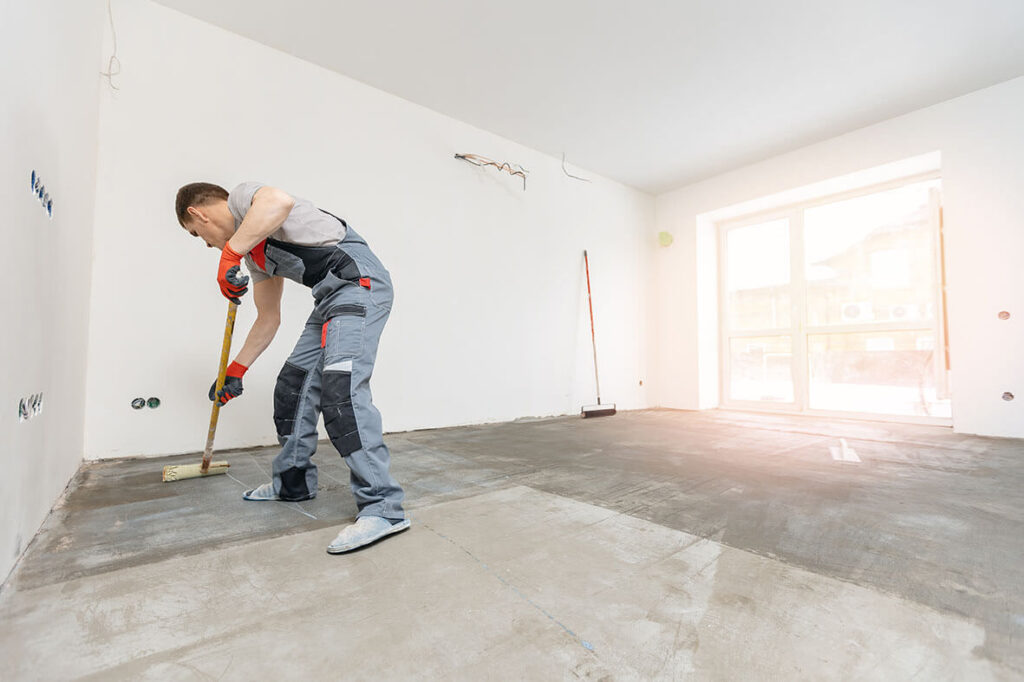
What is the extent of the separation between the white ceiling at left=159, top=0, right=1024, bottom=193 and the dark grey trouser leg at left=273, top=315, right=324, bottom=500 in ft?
7.79

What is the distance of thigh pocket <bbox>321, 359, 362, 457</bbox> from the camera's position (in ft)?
4.38

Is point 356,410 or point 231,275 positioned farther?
point 231,275

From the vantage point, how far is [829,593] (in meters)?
0.99

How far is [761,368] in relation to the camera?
5203mm

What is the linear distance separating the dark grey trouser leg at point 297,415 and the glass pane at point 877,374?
16.6ft

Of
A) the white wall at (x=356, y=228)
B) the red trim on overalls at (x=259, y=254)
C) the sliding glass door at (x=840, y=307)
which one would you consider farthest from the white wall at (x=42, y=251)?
the sliding glass door at (x=840, y=307)

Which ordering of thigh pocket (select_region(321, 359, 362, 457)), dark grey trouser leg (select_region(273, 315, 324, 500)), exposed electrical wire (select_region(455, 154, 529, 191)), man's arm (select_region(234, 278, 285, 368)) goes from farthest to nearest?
exposed electrical wire (select_region(455, 154, 529, 191)), man's arm (select_region(234, 278, 285, 368)), dark grey trouser leg (select_region(273, 315, 324, 500)), thigh pocket (select_region(321, 359, 362, 457))

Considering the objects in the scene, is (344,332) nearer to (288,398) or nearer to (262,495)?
(288,398)

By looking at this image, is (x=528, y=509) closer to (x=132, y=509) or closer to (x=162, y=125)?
(x=132, y=509)

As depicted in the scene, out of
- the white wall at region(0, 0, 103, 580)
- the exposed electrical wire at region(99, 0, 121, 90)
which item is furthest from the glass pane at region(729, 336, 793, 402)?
the exposed electrical wire at region(99, 0, 121, 90)

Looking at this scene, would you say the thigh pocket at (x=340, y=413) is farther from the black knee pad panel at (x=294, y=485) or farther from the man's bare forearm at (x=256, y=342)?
the man's bare forearm at (x=256, y=342)

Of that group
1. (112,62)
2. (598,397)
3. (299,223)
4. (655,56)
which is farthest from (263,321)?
(598,397)

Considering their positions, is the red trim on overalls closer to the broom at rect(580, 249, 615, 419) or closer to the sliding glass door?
the broom at rect(580, 249, 615, 419)

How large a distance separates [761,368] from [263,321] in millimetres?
5286
